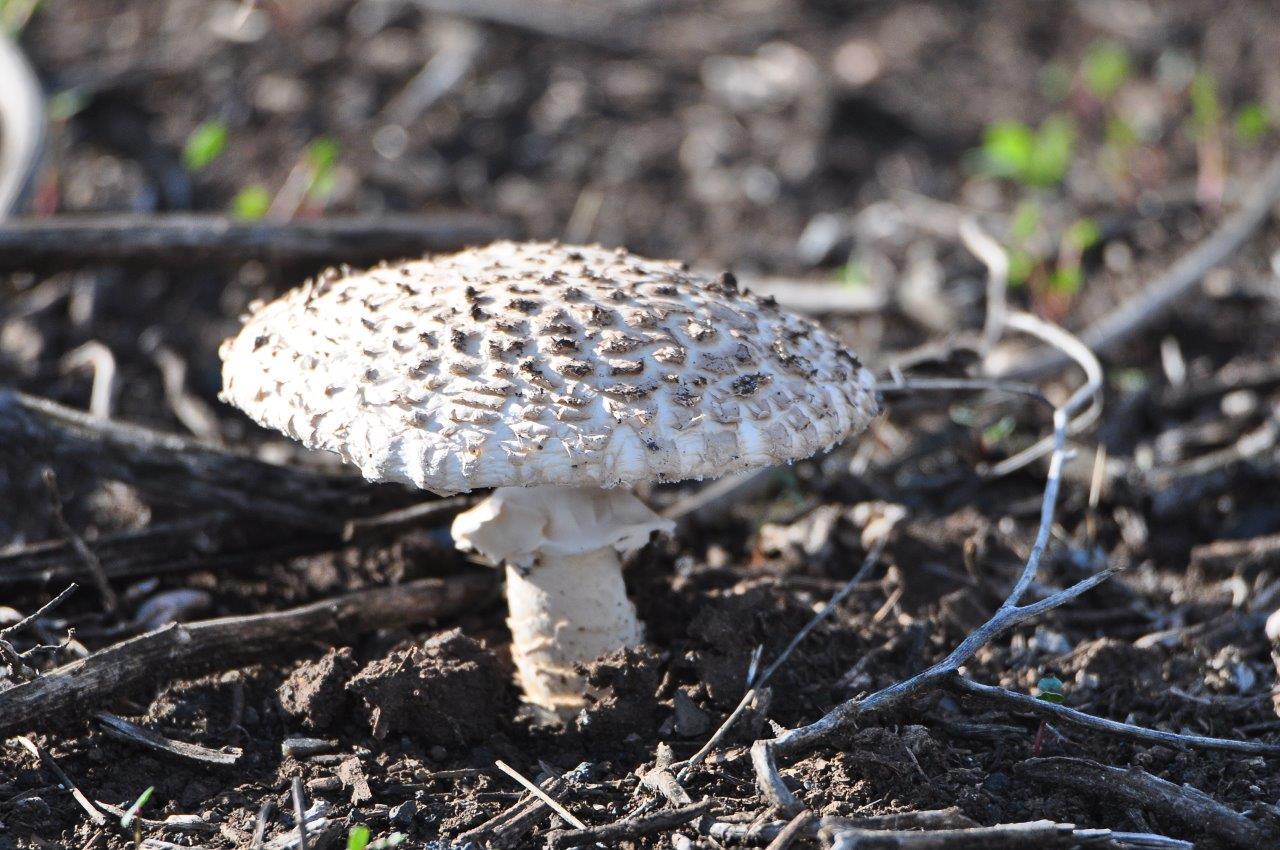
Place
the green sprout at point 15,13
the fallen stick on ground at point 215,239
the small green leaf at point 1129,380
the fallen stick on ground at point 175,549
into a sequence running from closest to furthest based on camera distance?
the fallen stick on ground at point 175,549 → the fallen stick on ground at point 215,239 → the small green leaf at point 1129,380 → the green sprout at point 15,13

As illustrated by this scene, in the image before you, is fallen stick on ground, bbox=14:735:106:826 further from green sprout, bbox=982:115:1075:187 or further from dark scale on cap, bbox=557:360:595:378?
green sprout, bbox=982:115:1075:187

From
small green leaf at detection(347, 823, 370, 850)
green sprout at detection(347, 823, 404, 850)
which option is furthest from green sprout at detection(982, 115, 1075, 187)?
small green leaf at detection(347, 823, 370, 850)

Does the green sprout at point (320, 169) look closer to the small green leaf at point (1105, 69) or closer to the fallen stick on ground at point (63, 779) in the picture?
the fallen stick on ground at point (63, 779)

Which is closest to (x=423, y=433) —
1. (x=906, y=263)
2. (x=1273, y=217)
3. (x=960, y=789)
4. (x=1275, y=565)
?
(x=960, y=789)

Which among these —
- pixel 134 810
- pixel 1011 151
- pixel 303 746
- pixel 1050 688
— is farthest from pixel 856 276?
pixel 134 810

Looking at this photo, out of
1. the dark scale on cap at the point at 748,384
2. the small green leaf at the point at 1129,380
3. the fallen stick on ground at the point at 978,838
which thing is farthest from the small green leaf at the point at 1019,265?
the fallen stick on ground at the point at 978,838

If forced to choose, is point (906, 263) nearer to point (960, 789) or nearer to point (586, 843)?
point (960, 789)

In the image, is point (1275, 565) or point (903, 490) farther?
point (903, 490)
